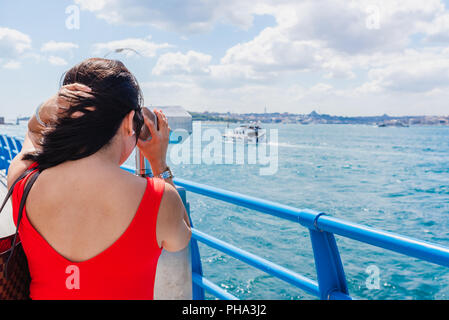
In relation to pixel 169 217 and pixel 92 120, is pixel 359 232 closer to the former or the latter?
pixel 169 217

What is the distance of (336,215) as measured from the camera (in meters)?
22.6

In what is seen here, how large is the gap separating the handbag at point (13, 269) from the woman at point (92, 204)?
0.06 meters

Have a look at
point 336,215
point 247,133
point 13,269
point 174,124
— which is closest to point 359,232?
point 174,124

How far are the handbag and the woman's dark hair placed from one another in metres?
0.10

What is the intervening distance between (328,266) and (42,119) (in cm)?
129

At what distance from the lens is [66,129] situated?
1037 millimetres

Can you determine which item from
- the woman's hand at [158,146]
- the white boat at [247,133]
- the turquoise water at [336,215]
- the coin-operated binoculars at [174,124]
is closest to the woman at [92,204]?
the woman's hand at [158,146]

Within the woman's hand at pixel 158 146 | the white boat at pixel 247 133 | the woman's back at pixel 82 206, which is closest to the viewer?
the woman's back at pixel 82 206

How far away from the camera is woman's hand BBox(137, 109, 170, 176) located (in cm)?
133

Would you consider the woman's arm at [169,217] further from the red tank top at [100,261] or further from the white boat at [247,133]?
the white boat at [247,133]

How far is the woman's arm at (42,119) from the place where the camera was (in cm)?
106
